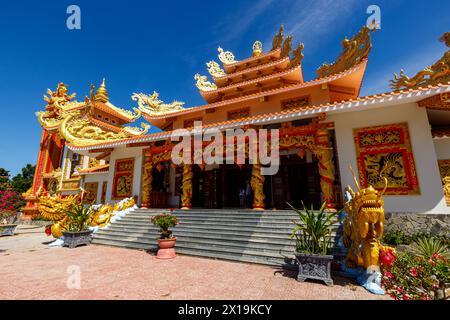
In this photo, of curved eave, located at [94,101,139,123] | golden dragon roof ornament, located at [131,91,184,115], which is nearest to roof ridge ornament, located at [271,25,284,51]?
golden dragon roof ornament, located at [131,91,184,115]

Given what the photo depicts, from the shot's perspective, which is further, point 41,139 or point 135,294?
point 41,139

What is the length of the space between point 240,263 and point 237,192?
6.42 metres

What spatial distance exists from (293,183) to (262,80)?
6086 mm

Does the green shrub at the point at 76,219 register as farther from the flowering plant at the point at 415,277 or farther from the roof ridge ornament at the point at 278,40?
the roof ridge ornament at the point at 278,40

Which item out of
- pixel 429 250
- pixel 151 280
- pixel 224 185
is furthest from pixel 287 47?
pixel 151 280

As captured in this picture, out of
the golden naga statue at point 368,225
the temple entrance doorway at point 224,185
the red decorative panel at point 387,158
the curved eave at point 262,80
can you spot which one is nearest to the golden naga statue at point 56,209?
the temple entrance doorway at point 224,185

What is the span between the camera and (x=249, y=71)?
1306cm

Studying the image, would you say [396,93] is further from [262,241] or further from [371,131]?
[262,241]

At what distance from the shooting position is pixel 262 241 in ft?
19.8

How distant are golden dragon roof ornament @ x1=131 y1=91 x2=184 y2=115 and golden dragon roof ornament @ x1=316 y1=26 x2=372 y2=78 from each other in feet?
29.5

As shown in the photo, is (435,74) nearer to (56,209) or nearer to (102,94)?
(56,209)

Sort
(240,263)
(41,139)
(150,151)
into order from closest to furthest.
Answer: (240,263) → (150,151) → (41,139)

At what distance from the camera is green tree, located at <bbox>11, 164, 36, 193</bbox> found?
1141 inches
